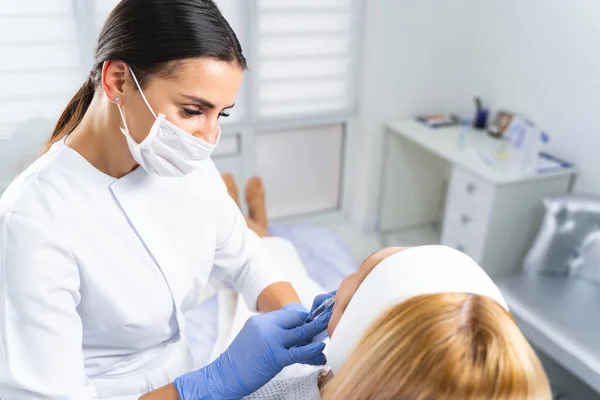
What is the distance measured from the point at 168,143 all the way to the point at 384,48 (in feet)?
6.87

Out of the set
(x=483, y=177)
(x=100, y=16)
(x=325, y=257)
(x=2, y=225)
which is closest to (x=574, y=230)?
(x=483, y=177)

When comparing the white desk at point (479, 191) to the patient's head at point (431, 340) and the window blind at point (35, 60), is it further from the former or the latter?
the window blind at point (35, 60)

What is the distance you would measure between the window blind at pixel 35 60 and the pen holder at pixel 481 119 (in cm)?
212

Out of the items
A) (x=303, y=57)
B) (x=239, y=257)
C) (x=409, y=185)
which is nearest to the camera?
(x=239, y=257)

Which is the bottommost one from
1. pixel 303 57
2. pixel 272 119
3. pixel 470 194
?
pixel 470 194

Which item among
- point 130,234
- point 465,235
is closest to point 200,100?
point 130,234

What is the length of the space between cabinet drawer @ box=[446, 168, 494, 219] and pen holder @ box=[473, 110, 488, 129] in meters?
0.59

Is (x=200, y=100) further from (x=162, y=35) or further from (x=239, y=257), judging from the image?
(x=239, y=257)

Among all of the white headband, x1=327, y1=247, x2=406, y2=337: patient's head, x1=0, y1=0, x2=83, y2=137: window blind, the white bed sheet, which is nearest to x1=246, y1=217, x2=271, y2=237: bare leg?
the white bed sheet

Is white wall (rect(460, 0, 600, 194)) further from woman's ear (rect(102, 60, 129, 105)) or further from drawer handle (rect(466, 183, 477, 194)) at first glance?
woman's ear (rect(102, 60, 129, 105))

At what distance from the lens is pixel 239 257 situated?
A: 1316mm

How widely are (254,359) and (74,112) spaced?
63 cm

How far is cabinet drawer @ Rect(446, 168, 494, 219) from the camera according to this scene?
2.32 metres

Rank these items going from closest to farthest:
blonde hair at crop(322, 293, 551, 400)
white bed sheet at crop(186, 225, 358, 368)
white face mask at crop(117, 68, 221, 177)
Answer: blonde hair at crop(322, 293, 551, 400), white face mask at crop(117, 68, 221, 177), white bed sheet at crop(186, 225, 358, 368)
